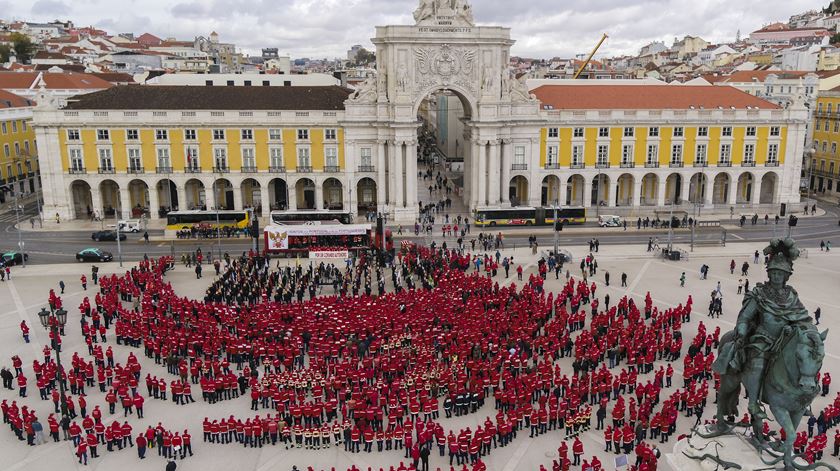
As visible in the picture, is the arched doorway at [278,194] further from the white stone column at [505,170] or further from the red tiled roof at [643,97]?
the red tiled roof at [643,97]

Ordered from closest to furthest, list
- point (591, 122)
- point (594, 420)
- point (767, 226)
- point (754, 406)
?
1. point (754, 406)
2. point (594, 420)
3. point (767, 226)
4. point (591, 122)

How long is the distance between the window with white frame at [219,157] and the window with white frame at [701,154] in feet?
156

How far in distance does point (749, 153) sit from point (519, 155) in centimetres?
2397

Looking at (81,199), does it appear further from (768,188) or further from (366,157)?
(768,188)

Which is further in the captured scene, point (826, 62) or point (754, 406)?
point (826, 62)

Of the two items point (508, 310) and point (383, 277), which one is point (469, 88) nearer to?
point (383, 277)

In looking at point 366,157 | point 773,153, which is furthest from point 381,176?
point 773,153

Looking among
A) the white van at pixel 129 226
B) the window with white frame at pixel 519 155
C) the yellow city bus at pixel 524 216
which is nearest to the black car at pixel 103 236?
the white van at pixel 129 226

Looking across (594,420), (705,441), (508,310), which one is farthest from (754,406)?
(508,310)

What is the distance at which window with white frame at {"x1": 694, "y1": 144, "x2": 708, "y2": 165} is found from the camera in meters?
72.8

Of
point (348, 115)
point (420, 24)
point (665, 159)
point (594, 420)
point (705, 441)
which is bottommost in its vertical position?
point (594, 420)

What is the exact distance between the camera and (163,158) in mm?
69125

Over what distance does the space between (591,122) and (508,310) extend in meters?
40.2

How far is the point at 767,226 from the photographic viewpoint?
66.2 meters
